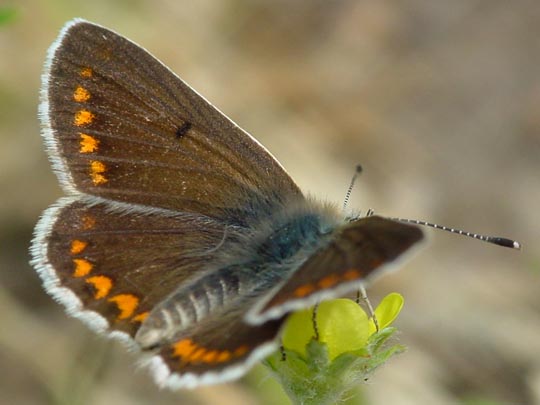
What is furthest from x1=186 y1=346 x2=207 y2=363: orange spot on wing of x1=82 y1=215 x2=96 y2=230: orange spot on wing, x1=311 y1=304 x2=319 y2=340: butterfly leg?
x1=82 y1=215 x2=96 y2=230: orange spot on wing

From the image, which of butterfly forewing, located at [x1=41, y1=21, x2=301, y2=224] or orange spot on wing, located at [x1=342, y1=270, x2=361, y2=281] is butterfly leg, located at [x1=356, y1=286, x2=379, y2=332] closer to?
butterfly forewing, located at [x1=41, y1=21, x2=301, y2=224]

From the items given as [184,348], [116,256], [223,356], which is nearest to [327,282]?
[223,356]

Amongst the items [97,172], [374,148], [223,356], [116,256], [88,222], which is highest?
[374,148]

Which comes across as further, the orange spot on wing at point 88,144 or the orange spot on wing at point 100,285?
the orange spot on wing at point 88,144

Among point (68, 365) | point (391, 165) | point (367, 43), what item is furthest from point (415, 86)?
point (68, 365)

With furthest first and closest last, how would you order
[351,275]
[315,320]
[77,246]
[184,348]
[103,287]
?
[77,246] → [103,287] → [315,320] → [184,348] → [351,275]

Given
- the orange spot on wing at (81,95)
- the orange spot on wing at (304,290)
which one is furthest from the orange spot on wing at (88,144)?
the orange spot on wing at (304,290)

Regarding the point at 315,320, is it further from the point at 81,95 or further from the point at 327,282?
the point at 81,95

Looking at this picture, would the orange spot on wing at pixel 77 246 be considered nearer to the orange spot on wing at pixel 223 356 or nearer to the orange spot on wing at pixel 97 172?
the orange spot on wing at pixel 97 172
